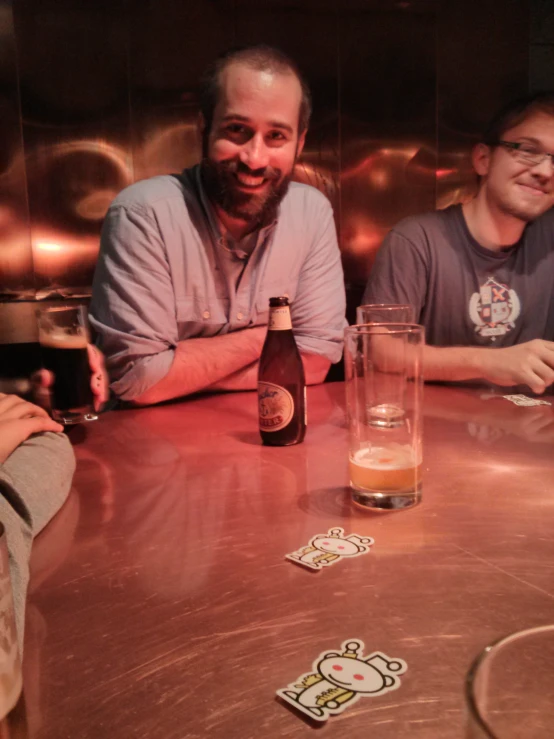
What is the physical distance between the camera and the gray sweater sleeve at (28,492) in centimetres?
67

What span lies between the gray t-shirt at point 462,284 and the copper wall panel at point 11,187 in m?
1.89

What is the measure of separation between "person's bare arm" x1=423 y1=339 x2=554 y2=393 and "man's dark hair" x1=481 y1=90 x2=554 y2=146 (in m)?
0.81

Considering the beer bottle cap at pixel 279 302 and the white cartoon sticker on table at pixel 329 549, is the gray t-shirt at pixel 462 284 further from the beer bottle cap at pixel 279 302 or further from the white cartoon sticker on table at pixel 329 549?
the white cartoon sticker on table at pixel 329 549

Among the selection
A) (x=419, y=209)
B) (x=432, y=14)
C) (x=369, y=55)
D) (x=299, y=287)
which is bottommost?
(x=299, y=287)

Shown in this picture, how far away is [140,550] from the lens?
2.59 feet

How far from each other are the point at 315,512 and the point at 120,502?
0.28m

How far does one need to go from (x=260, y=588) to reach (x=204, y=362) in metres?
1.03

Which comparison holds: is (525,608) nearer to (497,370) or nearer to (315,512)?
(315,512)

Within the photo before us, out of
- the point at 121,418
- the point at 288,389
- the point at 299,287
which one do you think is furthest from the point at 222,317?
the point at 288,389

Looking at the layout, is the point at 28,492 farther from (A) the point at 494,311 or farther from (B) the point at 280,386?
(A) the point at 494,311

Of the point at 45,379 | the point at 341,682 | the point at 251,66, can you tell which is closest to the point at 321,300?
the point at 251,66

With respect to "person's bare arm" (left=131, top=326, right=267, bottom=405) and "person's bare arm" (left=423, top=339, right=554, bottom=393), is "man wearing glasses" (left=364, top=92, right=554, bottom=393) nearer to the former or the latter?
"person's bare arm" (left=423, top=339, right=554, bottom=393)

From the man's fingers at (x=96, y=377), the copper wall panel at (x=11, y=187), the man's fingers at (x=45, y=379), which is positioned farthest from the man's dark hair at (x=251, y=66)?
the copper wall panel at (x=11, y=187)

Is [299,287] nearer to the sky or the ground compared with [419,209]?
nearer to the ground
